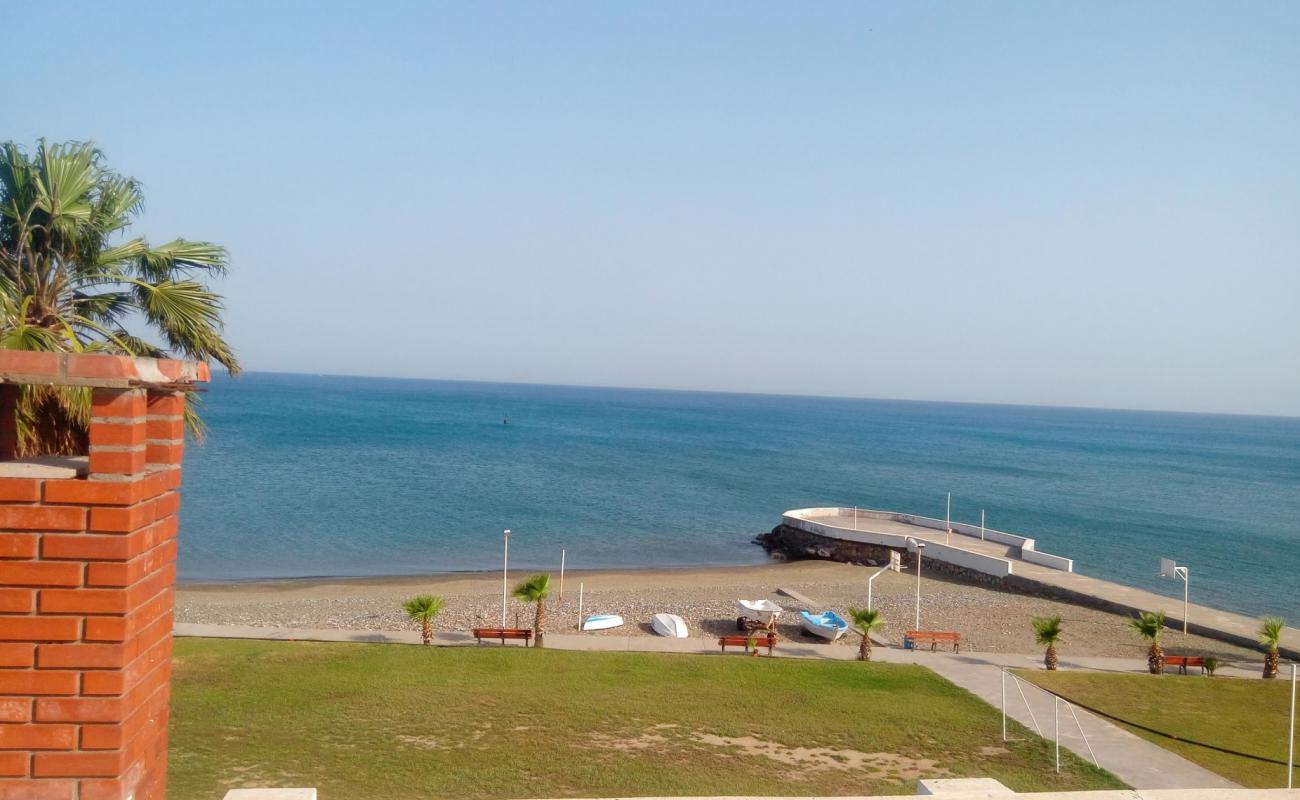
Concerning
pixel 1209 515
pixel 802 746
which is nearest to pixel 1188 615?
pixel 802 746

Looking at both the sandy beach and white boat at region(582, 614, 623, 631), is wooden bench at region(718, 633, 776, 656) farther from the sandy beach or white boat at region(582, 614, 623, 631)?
white boat at region(582, 614, 623, 631)

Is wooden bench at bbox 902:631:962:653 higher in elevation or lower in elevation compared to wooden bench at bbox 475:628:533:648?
lower

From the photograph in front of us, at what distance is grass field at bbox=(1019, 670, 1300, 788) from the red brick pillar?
1556cm

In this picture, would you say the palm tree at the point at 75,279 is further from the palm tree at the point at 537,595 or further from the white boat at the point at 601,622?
the white boat at the point at 601,622

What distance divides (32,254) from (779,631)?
2233 cm

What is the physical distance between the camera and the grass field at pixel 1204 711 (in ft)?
48.2

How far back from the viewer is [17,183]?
843cm

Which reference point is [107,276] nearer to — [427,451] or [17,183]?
[17,183]

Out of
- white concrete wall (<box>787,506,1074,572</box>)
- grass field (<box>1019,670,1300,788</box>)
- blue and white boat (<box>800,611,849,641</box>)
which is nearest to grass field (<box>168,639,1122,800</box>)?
grass field (<box>1019,670,1300,788</box>)

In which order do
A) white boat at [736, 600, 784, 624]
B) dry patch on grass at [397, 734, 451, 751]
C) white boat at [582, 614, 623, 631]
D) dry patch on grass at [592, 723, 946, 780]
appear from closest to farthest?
dry patch on grass at [592, 723, 946, 780]
dry patch on grass at [397, 734, 451, 751]
white boat at [582, 614, 623, 631]
white boat at [736, 600, 784, 624]

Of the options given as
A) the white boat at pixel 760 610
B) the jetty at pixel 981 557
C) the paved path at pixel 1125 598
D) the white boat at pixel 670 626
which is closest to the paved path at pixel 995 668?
the white boat at pixel 670 626

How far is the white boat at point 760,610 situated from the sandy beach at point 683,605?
58 centimetres

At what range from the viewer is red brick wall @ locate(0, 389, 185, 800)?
136 inches

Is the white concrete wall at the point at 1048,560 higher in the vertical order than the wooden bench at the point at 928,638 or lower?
lower
